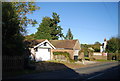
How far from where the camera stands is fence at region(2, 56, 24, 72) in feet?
49.1

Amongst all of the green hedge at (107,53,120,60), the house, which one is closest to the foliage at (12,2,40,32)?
the house

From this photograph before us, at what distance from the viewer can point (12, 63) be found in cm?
1577

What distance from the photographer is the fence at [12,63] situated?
15.0 m

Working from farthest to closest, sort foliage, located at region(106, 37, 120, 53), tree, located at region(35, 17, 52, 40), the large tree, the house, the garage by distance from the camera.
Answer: tree, located at region(35, 17, 52, 40), foliage, located at region(106, 37, 120, 53), the garage, the house, the large tree

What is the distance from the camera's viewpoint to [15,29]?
48.8 ft

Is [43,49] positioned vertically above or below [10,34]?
below

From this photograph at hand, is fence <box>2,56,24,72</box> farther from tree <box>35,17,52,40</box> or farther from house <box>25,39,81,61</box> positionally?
tree <box>35,17,52,40</box>

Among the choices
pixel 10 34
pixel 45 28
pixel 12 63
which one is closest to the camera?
pixel 10 34

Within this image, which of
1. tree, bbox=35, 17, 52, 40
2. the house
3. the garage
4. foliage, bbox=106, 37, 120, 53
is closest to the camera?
the house

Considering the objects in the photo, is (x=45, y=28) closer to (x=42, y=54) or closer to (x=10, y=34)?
(x=42, y=54)

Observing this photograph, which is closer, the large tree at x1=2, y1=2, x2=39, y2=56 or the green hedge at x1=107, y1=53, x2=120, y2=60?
the large tree at x1=2, y1=2, x2=39, y2=56

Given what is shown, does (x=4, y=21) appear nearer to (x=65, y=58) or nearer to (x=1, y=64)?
(x=1, y=64)

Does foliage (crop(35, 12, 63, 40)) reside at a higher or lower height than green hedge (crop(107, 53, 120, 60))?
higher

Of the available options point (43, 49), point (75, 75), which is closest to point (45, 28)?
point (43, 49)
